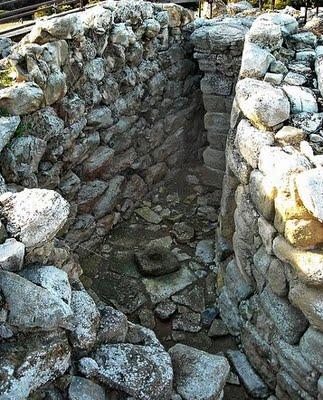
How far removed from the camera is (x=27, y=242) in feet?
8.51

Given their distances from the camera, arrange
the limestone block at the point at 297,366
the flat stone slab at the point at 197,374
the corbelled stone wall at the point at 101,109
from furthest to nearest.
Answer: the corbelled stone wall at the point at 101,109 → the limestone block at the point at 297,366 → the flat stone slab at the point at 197,374

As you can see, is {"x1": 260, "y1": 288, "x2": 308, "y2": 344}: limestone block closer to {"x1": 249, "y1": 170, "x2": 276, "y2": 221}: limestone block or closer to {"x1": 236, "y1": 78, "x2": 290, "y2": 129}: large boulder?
{"x1": 249, "y1": 170, "x2": 276, "y2": 221}: limestone block

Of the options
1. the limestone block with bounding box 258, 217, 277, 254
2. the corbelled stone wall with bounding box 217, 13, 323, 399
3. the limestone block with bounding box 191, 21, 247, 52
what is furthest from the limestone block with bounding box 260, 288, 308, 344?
the limestone block with bounding box 191, 21, 247, 52

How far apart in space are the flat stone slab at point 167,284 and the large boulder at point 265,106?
5.80ft

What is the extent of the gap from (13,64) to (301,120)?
2153mm

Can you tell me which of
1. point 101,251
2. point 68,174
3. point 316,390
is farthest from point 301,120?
point 101,251

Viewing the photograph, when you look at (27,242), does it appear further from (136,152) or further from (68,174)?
(136,152)

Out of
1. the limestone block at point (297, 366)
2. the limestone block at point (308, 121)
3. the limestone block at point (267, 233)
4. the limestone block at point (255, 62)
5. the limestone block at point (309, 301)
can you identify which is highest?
the limestone block at point (255, 62)

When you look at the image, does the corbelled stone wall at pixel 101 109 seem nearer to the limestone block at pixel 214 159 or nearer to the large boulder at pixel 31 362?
the limestone block at pixel 214 159

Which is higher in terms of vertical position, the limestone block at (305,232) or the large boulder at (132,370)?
the limestone block at (305,232)

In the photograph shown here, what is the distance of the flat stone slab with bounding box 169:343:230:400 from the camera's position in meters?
2.81

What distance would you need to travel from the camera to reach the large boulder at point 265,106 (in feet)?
12.3


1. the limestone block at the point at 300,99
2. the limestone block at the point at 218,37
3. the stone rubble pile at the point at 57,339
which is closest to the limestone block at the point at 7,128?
the stone rubble pile at the point at 57,339

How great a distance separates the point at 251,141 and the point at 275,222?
66 centimetres
